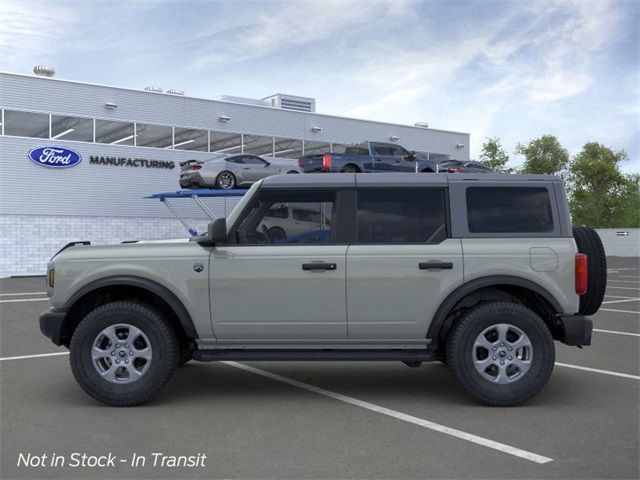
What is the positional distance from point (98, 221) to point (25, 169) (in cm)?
354

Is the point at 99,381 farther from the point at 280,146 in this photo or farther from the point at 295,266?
the point at 280,146

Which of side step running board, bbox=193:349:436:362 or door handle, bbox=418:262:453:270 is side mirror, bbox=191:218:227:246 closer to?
side step running board, bbox=193:349:436:362

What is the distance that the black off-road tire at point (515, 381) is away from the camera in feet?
18.6

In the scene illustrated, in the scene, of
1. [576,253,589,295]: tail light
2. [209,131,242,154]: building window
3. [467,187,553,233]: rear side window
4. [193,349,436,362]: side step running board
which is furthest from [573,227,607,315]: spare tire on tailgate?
[209,131,242,154]: building window

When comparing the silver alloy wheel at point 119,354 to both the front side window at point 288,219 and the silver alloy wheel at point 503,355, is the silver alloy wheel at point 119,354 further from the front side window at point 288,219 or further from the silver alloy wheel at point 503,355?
the silver alloy wheel at point 503,355

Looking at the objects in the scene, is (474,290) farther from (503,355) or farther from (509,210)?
(509,210)

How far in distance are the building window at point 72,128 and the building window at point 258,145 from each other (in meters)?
7.38

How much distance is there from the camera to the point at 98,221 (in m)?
28.7

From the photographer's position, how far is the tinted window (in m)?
→ 5.91

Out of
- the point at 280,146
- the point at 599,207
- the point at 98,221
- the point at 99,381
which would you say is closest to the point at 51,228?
the point at 98,221

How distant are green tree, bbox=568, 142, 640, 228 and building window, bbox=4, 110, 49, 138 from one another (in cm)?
5933

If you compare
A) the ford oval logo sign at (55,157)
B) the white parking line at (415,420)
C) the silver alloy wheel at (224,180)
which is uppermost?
the ford oval logo sign at (55,157)

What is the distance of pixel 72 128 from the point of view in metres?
28.0

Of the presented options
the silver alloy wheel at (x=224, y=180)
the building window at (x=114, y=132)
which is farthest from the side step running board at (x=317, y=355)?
the building window at (x=114, y=132)
